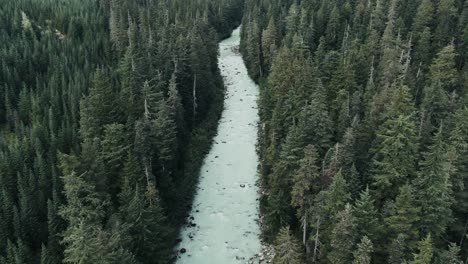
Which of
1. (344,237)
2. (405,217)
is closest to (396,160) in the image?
(405,217)

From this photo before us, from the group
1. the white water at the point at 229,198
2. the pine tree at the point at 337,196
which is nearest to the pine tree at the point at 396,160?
the pine tree at the point at 337,196

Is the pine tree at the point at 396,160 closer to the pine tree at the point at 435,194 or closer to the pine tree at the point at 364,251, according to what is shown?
the pine tree at the point at 435,194

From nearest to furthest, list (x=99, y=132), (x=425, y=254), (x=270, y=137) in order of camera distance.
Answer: (x=425, y=254)
(x=99, y=132)
(x=270, y=137)

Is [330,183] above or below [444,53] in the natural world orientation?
below

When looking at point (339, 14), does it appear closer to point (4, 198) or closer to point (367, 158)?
point (367, 158)

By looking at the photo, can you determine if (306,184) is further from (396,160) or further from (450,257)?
(450,257)

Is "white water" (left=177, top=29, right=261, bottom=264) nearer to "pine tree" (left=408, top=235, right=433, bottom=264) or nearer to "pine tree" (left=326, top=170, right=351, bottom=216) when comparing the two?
"pine tree" (left=326, top=170, right=351, bottom=216)

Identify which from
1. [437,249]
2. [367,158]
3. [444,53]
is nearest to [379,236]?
[437,249]
